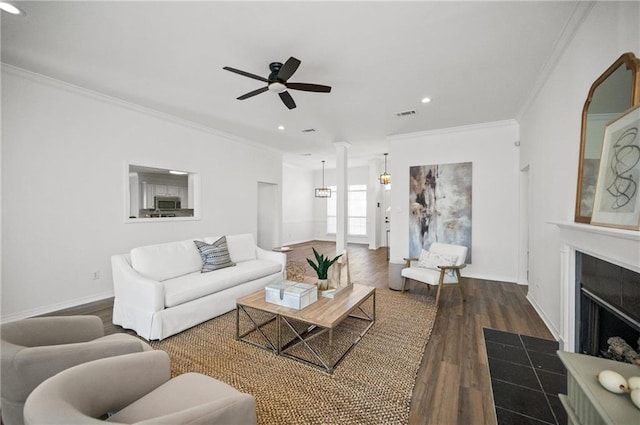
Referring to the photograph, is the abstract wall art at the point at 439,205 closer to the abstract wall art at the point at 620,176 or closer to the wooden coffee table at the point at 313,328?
the wooden coffee table at the point at 313,328

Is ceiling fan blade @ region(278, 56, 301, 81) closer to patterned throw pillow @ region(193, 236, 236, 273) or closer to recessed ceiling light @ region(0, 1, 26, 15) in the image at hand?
recessed ceiling light @ region(0, 1, 26, 15)

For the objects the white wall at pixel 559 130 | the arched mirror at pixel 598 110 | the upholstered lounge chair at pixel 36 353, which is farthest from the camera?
the white wall at pixel 559 130

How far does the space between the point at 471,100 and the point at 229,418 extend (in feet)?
14.6

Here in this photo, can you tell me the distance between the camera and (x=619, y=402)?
1080 millimetres

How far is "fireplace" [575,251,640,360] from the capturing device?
4.69 ft

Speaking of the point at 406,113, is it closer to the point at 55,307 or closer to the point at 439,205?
the point at 439,205

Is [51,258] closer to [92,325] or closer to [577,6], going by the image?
[92,325]

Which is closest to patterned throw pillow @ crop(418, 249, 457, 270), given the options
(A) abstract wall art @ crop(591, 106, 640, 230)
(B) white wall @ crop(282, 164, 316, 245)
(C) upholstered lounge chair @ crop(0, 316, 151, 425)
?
(A) abstract wall art @ crop(591, 106, 640, 230)

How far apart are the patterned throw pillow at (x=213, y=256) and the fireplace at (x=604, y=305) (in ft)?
12.1

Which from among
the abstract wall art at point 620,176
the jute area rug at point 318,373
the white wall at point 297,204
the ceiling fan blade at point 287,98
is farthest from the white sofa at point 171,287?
the white wall at point 297,204

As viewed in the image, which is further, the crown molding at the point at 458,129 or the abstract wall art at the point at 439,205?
the abstract wall art at the point at 439,205

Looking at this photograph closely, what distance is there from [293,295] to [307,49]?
239cm

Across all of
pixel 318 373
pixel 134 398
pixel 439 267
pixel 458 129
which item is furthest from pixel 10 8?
pixel 458 129

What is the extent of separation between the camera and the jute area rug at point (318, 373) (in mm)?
1707
